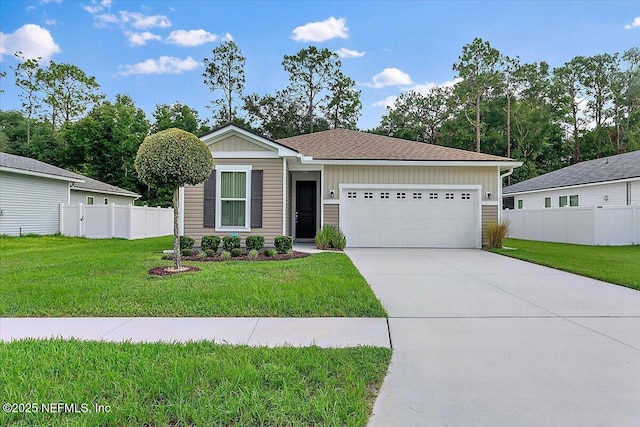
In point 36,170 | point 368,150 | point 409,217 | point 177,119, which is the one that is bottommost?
point 409,217

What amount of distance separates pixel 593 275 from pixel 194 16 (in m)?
15.9

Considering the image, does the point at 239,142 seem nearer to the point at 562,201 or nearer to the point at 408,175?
the point at 408,175

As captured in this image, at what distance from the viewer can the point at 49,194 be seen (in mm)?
17672

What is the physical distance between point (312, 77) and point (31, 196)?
22.4 metres

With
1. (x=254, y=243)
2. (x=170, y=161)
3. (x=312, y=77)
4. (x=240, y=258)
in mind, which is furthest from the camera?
(x=312, y=77)

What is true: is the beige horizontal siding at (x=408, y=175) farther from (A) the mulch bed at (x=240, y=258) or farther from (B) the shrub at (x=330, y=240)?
(A) the mulch bed at (x=240, y=258)

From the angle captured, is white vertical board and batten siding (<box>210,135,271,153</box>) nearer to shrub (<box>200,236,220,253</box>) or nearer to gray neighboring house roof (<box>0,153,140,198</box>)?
shrub (<box>200,236,220,253</box>)

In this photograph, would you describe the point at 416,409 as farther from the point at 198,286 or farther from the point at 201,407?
the point at 198,286

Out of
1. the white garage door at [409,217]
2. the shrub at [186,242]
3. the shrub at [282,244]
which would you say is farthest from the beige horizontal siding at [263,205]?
the white garage door at [409,217]

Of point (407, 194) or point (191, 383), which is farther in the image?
point (407, 194)

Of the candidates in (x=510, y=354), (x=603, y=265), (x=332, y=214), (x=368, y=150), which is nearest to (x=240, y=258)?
(x=332, y=214)

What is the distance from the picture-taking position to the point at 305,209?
15172 millimetres

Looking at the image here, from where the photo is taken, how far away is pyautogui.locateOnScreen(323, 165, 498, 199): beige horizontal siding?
13.4m

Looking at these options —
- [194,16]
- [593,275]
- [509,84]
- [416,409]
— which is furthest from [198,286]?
[509,84]
